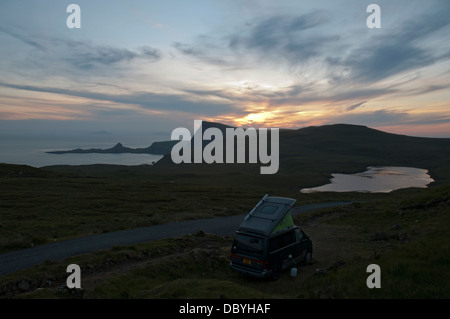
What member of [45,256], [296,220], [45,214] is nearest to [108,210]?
[45,214]

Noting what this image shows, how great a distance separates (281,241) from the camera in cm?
1550

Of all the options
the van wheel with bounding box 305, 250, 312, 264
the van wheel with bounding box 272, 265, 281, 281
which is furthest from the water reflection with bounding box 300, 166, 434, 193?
the van wheel with bounding box 272, 265, 281, 281

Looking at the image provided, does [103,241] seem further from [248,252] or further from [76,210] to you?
[76,210]

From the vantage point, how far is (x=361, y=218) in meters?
32.0

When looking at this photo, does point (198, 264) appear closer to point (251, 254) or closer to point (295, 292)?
point (251, 254)

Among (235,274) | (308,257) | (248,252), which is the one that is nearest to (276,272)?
(248,252)

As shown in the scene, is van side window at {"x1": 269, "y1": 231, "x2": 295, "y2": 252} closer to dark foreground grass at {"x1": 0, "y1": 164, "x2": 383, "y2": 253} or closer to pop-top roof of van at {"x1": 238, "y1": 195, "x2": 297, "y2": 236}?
pop-top roof of van at {"x1": 238, "y1": 195, "x2": 297, "y2": 236}

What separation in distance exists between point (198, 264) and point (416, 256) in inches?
464

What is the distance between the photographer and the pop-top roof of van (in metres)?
14.9

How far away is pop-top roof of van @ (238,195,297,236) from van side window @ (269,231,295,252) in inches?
25.5

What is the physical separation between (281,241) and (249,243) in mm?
1925

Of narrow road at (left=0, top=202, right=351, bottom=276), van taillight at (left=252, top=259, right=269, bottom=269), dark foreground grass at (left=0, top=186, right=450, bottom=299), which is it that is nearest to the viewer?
dark foreground grass at (left=0, top=186, right=450, bottom=299)

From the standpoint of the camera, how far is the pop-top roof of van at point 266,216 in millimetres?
14891
